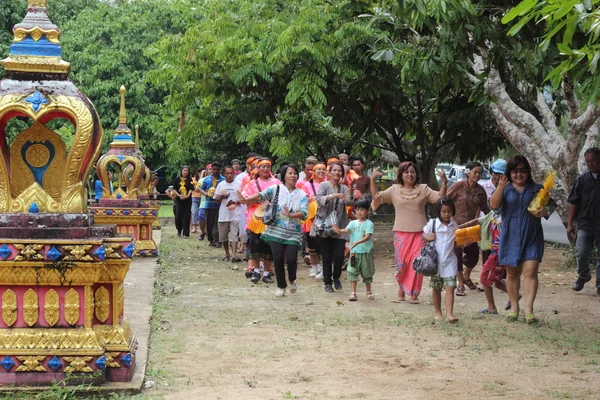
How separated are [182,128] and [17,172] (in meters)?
15.6

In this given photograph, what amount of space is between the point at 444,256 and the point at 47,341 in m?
4.91

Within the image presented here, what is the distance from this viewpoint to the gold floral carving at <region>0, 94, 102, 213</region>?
254 inches

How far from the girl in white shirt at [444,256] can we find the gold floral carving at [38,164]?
15.3ft

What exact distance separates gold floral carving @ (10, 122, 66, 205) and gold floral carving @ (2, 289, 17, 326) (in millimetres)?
639

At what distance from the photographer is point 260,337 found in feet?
29.5

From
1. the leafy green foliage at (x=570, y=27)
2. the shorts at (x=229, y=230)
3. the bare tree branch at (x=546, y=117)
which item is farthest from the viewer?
the shorts at (x=229, y=230)

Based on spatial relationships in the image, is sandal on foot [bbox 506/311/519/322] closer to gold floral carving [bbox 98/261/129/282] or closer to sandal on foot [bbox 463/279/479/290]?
sandal on foot [bbox 463/279/479/290]

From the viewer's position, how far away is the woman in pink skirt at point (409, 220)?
11.5 meters

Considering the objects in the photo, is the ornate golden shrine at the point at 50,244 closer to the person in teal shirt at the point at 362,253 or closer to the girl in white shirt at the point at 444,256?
the girl in white shirt at the point at 444,256

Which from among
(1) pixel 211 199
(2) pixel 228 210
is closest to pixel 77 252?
(2) pixel 228 210

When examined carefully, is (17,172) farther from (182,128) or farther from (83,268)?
(182,128)

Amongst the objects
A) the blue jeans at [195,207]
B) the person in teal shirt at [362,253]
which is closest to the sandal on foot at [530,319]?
the person in teal shirt at [362,253]

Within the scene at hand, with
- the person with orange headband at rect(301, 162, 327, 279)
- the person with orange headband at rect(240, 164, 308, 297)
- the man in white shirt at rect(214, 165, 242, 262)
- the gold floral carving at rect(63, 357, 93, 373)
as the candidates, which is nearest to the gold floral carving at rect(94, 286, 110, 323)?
the gold floral carving at rect(63, 357, 93, 373)

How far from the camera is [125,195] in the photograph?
53.1 feet
